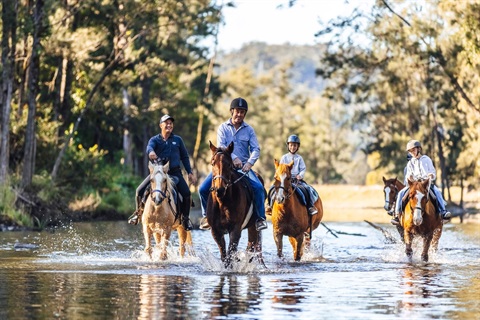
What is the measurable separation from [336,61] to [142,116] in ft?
49.2

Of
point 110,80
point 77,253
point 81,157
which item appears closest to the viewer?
point 77,253

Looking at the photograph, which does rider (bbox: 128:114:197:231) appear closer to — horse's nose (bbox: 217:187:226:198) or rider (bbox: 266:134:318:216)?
rider (bbox: 266:134:318:216)

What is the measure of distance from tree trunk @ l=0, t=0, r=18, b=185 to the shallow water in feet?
44.0

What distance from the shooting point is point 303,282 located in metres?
18.0

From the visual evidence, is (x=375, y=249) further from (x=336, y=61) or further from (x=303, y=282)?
(x=336, y=61)

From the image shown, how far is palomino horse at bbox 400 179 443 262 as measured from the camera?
23172mm

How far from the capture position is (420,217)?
75.6ft

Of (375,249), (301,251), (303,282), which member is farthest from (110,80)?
(303,282)

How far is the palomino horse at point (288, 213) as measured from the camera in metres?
22.1

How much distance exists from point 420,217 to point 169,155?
4.91m

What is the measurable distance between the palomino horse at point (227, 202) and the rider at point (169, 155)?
8.25 ft

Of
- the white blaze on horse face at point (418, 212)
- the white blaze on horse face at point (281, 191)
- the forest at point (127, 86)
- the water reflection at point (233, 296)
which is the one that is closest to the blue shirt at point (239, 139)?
the water reflection at point (233, 296)

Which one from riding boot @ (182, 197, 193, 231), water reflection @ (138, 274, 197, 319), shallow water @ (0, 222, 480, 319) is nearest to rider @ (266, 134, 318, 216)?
shallow water @ (0, 222, 480, 319)

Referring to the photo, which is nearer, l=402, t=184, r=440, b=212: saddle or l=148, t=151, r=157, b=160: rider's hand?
l=148, t=151, r=157, b=160: rider's hand
